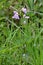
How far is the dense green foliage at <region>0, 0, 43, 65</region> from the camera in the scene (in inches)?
87.2

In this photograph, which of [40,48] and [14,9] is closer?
[40,48]

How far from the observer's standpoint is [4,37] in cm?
255

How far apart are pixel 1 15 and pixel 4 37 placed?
328mm

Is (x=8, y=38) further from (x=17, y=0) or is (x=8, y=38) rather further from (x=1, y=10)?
(x=17, y=0)

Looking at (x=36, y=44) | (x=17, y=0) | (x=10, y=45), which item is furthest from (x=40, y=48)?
(x=17, y=0)

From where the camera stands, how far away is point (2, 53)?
223 centimetres

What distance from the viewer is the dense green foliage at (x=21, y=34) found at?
2.21 meters

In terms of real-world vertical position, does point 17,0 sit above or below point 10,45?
above

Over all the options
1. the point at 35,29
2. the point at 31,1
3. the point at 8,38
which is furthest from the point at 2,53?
the point at 31,1

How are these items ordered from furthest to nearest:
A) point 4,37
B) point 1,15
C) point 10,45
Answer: point 1,15
point 4,37
point 10,45

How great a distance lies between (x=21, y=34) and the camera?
2.48 metres

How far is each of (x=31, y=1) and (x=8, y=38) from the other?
24.2 inches

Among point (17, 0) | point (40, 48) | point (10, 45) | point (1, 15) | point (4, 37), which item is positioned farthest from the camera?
point (17, 0)

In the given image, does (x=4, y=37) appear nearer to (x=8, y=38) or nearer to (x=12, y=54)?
(x=8, y=38)
